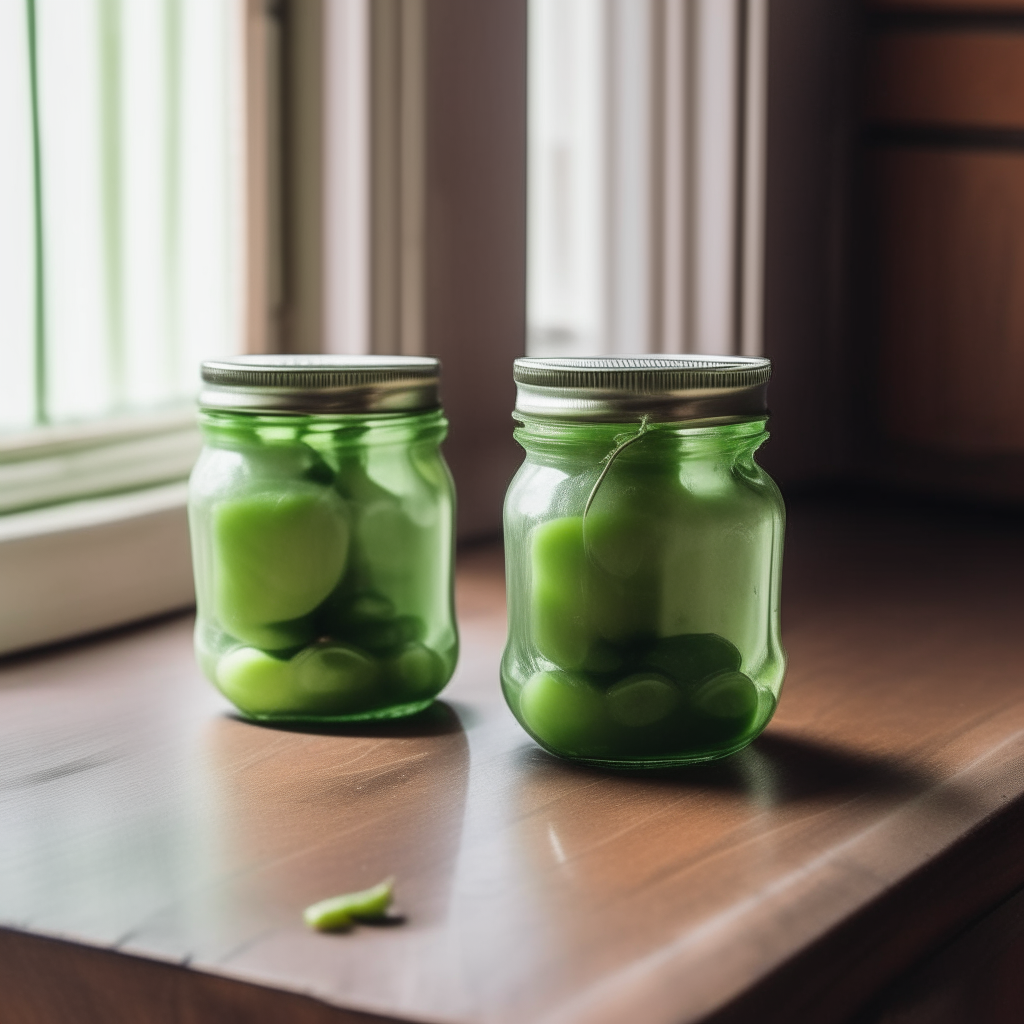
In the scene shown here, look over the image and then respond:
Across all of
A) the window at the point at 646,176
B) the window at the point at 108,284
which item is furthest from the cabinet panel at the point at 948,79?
the window at the point at 108,284

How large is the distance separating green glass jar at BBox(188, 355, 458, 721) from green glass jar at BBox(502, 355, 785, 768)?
8cm

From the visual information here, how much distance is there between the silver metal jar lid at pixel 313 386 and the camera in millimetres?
732

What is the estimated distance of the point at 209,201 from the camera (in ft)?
3.72

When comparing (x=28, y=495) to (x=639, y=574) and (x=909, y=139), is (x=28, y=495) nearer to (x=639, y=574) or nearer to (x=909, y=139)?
(x=639, y=574)

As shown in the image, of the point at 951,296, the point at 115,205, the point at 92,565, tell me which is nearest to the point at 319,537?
the point at 92,565

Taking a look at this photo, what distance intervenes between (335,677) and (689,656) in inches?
7.2

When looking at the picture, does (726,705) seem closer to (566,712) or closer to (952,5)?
(566,712)

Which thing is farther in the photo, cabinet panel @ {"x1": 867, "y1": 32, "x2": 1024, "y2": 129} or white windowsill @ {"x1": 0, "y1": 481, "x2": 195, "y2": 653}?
cabinet panel @ {"x1": 867, "y1": 32, "x2": 1024, "y2": 129}

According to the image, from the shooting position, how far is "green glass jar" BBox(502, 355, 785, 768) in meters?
0.67

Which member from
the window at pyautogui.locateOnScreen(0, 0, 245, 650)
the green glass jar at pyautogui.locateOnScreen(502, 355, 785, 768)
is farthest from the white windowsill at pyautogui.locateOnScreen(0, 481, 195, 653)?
the green glass jar at pyautogui.locateOnScreen(502, 355, 785, 768)

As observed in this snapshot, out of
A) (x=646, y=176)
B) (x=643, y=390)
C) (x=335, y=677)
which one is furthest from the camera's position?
(x=646, y=176)

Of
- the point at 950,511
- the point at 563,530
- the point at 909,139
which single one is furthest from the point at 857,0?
the point at 563,530

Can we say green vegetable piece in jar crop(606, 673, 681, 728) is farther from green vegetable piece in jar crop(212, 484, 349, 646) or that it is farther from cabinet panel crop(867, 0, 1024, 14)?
cabinet panel crop(867, 0, 1024, 14)

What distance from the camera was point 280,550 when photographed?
28.9 inches
